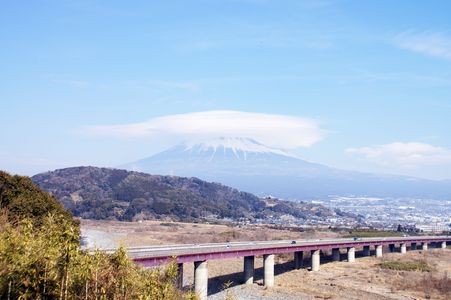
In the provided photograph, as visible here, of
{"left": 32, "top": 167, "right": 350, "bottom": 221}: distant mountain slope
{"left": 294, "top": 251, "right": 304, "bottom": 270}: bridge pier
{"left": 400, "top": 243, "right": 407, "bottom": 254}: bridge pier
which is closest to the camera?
{"left": 294, "top": 251, "right": 304, "bottom": 270}: bridge pier

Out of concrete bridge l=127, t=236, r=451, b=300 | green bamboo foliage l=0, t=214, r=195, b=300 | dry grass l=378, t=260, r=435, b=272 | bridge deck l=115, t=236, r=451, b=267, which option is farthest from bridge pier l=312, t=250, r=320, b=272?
green bamboo foliage l=0, t=214, r=195, b=300

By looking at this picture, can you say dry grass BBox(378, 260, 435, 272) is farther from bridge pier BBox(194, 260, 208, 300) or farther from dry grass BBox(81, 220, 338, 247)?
dry grass BBox(81, 220, 338, 247)

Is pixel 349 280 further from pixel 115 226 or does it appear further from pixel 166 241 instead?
pixel 115 226

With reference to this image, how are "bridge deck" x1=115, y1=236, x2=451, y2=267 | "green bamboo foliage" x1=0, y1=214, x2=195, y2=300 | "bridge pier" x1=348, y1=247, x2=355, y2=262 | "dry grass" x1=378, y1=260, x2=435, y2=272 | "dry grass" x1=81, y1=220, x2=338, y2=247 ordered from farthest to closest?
"dry grass" x1=81, y1=220, x2=338, y2=247 → "bridge pier" x1=348, y1=247, x2=355, y2=262 → "dry grass" x1=378, y1=260, x2=435, y2=272 → "bridge deck" x1=115, y1=236, x2=451, y2=267 → "green bamboo foliage" x1=0, y1=214, x2=195, y2=300

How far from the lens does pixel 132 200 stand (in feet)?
525

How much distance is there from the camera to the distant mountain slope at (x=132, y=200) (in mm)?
147388

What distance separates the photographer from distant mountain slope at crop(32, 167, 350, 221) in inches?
5803

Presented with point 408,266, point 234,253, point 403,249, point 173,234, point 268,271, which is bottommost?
point 408,266

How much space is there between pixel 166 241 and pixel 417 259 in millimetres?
38524

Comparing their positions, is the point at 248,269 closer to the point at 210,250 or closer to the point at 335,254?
the point at 210,250

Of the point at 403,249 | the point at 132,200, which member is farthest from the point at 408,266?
the point at 132,200

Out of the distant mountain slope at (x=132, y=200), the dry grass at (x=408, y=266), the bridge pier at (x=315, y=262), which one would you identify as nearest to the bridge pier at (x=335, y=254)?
the dry grass at (x=408, y=266)

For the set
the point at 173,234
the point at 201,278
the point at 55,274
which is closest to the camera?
the point at 55,274

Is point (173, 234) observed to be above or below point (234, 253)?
below
